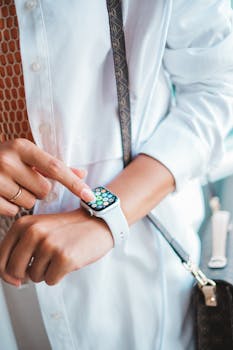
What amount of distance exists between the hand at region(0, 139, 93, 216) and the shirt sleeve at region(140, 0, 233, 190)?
179 millimetres

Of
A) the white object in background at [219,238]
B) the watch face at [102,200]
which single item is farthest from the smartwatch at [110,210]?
the white object in background at [219,238]

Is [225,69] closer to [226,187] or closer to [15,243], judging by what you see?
[15,243]

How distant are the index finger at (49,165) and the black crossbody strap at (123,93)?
157 millimetres

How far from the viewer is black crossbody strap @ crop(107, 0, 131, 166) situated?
58 cm

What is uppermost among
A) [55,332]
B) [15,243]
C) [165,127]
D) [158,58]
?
[158,58]

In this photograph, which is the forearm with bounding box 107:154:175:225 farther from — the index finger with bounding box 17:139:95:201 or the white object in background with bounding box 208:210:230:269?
the white object in background with bounding box 208:210:230:269

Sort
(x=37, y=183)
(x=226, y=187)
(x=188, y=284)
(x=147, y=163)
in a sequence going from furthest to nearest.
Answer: (x=226, y=187), (x=188, y=284), (x=147, y=163), (x=37, y=183)

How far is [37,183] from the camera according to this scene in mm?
542

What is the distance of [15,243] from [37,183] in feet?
0.31

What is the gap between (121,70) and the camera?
2.02 ft

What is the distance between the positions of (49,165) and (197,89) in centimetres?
32

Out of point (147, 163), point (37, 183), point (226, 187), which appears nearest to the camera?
point (37, 183)

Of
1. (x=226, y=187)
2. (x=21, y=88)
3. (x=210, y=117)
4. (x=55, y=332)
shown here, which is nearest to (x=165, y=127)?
(x=210, y=117)

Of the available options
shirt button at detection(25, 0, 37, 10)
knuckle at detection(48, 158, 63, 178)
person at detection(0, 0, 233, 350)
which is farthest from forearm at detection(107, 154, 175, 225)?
shirt button at detection(25, 0, 37, 10)
